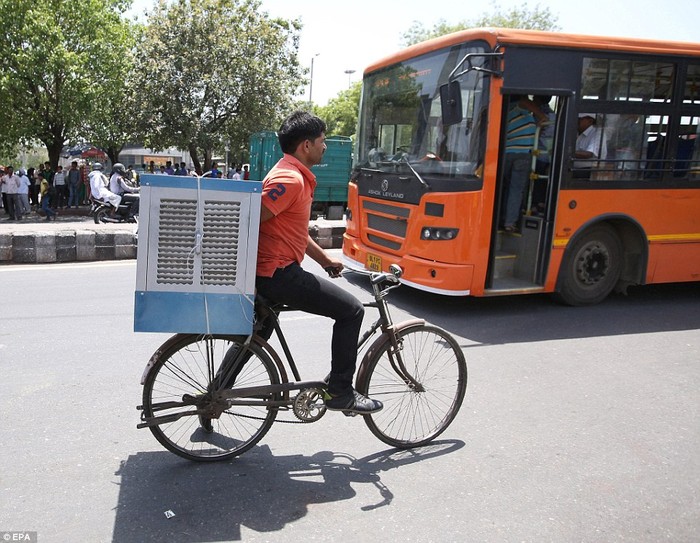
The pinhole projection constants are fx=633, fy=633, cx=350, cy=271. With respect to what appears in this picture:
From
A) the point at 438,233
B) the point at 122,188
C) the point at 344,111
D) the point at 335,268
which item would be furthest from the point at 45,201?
the point at 344,111

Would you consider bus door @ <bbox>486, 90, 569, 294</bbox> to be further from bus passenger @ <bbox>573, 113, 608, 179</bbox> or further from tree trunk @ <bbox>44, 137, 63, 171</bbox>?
tree trunk @ <bbox>44, 137, 63, 171</bbox>

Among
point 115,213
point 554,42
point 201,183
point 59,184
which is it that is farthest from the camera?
point 59,184

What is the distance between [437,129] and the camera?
6988 millimetres

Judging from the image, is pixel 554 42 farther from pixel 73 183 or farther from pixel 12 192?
pixel 73 183

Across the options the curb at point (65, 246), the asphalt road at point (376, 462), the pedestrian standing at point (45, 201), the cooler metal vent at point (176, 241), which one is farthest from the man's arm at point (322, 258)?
the pedestrian standing at point (45, 201)

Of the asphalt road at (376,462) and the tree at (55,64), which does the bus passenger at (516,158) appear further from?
the tree at (55,64)

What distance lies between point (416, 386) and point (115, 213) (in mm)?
13655

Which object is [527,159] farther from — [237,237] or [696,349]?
[237,237]

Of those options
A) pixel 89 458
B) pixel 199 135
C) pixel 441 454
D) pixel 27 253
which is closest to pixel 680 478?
pixel 441 454

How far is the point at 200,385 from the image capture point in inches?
137

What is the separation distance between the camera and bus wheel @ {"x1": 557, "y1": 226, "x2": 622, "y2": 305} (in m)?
7.35

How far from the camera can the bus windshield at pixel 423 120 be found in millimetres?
6621

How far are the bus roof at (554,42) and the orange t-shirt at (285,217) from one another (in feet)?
13.4

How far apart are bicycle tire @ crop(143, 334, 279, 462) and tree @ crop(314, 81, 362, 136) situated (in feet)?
167
